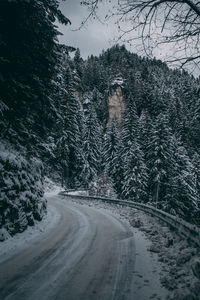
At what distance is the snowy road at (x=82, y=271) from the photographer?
13.0 feet

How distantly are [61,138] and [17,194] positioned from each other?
87.2 ft

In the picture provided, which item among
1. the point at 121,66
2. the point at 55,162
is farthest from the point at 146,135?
the point at 121,66

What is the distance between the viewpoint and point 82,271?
492 centimetres

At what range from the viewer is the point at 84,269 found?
5039 millimetres

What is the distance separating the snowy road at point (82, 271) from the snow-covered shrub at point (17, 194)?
137cm

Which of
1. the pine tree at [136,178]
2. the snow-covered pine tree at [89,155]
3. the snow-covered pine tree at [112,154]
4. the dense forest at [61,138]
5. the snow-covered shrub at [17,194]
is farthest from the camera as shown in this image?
the snow-covered pine tree at [89,155]

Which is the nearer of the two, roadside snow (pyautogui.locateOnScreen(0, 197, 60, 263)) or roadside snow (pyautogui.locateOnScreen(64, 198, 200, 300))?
roadside snow (pyautogui.locateOnScreen(64, 198, 200, 300))

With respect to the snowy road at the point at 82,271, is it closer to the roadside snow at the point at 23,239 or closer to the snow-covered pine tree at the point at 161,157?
the roadside snow at the point at 23,239

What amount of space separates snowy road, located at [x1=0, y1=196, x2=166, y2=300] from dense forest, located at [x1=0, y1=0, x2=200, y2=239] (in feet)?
8.25

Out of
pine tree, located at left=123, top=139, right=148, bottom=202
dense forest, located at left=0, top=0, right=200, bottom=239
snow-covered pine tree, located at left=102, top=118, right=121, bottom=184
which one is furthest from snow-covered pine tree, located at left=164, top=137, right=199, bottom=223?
snow-covered pine tree, located at left=102, top=118, right=121, bottom=184

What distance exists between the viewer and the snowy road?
13.0 ft

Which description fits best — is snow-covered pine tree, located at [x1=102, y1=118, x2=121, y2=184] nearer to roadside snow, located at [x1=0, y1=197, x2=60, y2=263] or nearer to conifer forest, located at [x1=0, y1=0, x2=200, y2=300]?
conifer forest, located at [x1=0, y1=0, x2=200, y2=300]

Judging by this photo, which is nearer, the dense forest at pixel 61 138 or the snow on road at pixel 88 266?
the snow on road at pixel 88 266

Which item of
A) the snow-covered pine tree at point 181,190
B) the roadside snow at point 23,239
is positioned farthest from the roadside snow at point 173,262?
the snow-covered pine tree at point 181,190
